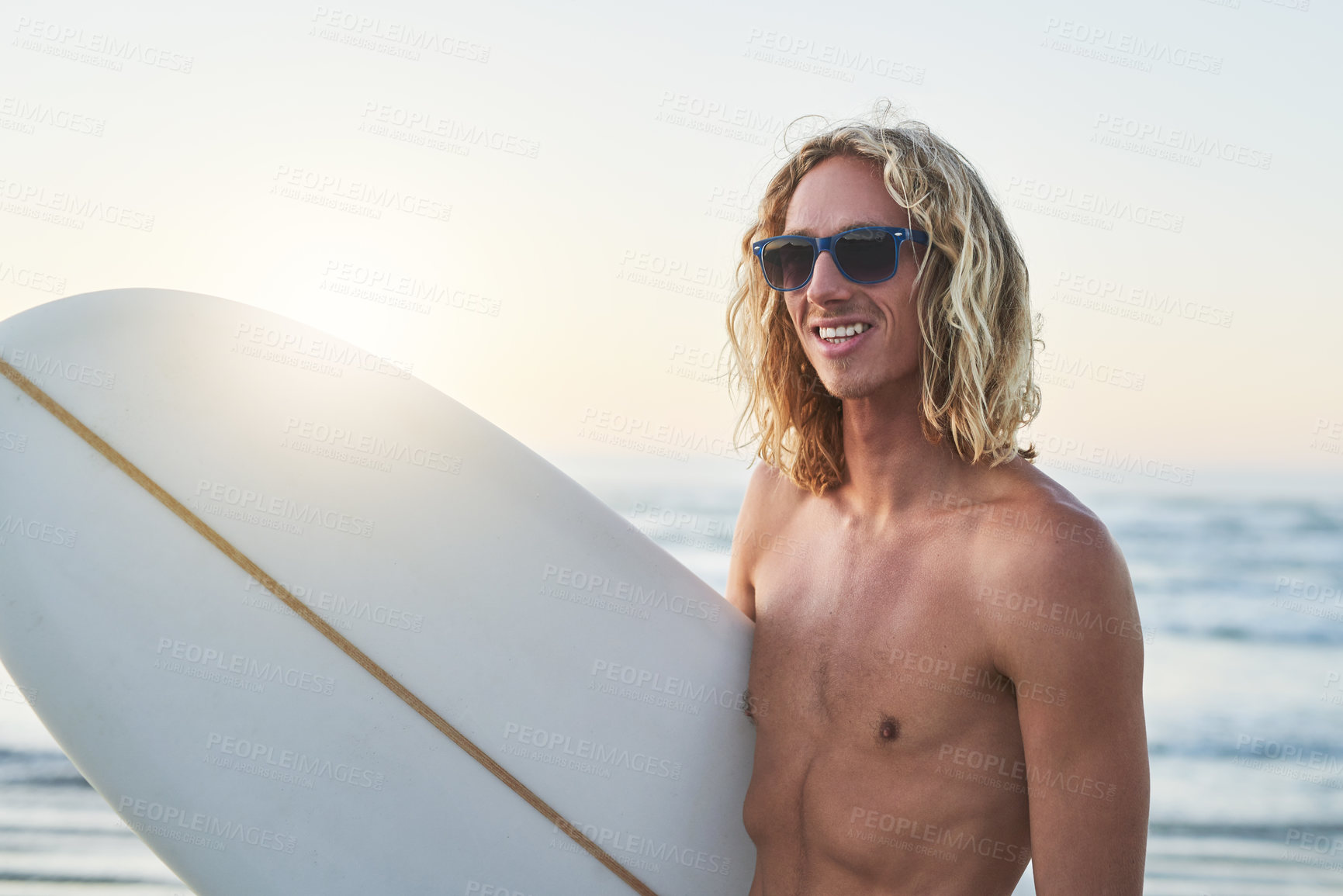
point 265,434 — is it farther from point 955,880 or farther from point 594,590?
point 955,880

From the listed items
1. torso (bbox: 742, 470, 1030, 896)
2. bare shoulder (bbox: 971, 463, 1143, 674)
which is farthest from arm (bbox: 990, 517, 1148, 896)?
torso (bbox: 742, 470, 1030, 896)

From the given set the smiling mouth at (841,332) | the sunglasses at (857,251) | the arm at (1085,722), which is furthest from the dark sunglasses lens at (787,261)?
the arm at (1085,722)

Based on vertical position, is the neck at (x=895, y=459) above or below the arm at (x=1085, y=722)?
above

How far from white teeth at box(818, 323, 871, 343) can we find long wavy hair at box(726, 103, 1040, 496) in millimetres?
101

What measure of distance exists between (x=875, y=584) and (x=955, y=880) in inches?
19.1

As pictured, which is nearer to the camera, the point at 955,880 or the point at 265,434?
the point at 955,880

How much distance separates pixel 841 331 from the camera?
1.75 meters

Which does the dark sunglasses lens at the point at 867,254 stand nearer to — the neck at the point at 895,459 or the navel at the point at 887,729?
the neck at the point at 895,459

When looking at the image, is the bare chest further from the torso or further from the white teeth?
the white teeth

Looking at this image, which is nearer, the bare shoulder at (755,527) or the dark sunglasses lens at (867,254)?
the dark sunglasses lens at (867,254)

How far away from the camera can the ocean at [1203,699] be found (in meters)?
4.02

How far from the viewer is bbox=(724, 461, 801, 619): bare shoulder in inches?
81.7

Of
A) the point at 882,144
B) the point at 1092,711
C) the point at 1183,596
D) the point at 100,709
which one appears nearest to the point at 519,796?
the point at 100,709

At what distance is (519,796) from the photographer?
1956mm
